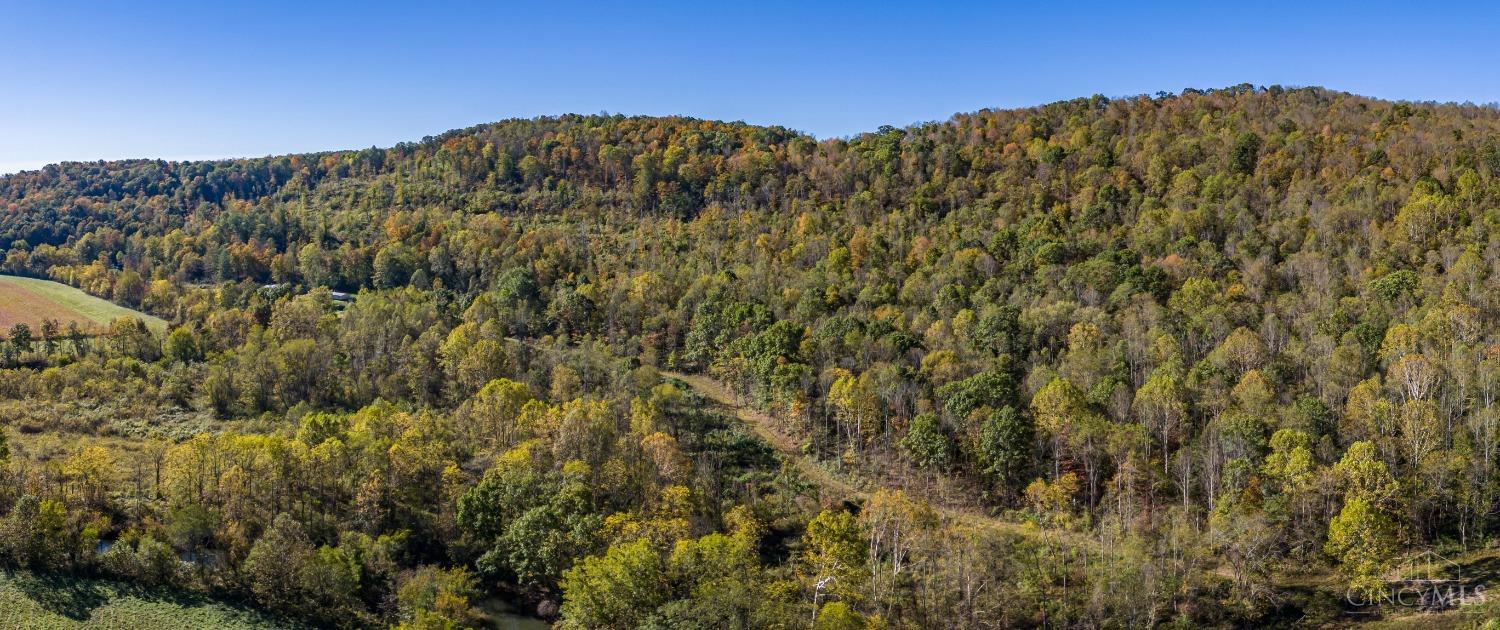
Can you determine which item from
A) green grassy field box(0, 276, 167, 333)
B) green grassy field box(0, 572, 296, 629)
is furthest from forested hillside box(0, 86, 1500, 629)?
green grassy field box(0, 276, 167, 333)

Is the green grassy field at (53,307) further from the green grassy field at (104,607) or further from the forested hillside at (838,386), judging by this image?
the green grassy field at (104,607)

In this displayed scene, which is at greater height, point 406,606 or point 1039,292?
point 1039,292

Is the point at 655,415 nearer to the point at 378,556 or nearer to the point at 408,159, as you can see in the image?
the point at 378,556

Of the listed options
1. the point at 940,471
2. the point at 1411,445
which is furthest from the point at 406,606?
the point at 1411,445

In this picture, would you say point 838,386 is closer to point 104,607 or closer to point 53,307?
point 104,607

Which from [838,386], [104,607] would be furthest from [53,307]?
[838,386]

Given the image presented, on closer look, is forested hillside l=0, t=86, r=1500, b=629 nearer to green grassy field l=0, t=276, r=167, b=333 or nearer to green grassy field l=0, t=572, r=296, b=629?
green grassy field l=0, t=572, r=296, b=629
